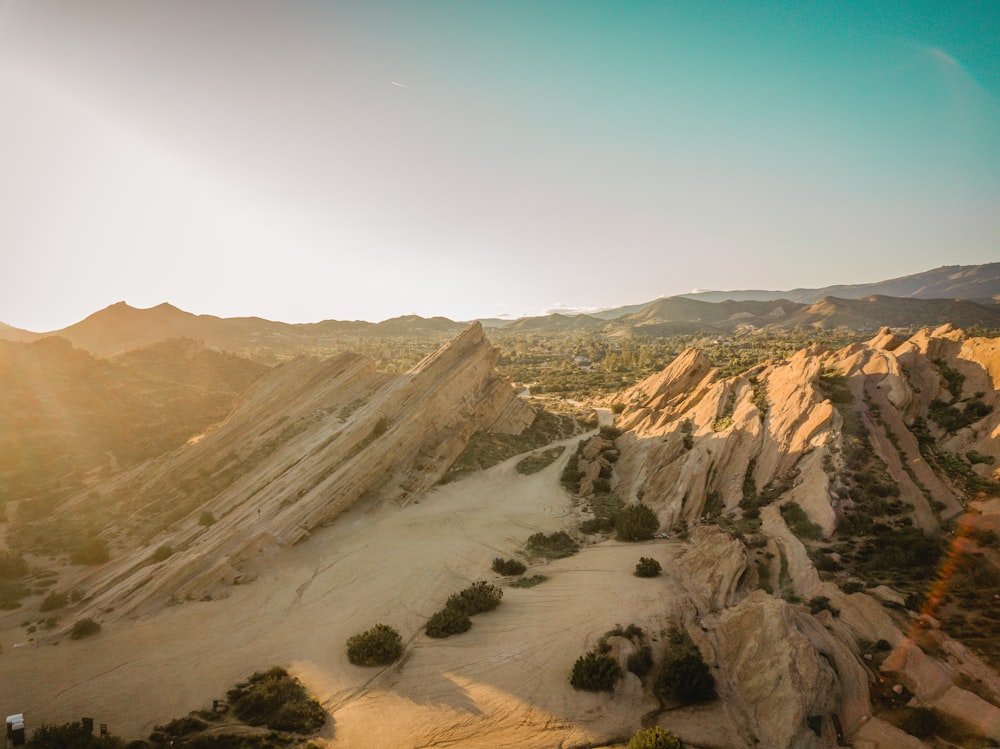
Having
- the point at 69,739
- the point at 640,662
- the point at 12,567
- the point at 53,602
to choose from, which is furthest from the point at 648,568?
the point at 12,567

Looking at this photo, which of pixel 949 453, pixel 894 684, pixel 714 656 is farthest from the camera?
pixel 949 453

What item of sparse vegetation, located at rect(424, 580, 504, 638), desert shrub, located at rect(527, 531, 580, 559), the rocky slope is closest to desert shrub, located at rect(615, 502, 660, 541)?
desert shrub, located at rect(527, 531, 580, 559)

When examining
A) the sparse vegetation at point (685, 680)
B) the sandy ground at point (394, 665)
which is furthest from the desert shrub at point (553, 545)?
the sparse vegetation at point (685, 680)

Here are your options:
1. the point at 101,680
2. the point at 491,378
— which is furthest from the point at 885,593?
the point at 491,378

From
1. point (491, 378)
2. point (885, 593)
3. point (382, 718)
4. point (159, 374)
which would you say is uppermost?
point (159, 374)

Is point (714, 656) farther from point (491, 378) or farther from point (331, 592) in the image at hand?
point (491, 378)

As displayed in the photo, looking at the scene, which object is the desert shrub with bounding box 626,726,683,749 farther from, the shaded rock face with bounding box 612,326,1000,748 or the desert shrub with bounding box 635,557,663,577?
the desert shrub with bounding box 635,557,663,577
